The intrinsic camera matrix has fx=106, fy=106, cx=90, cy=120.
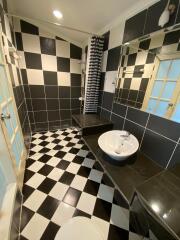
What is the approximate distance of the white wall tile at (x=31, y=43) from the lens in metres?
1.91

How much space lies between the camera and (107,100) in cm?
183

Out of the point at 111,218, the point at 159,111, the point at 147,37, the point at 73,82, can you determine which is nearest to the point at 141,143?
the point at 159,111

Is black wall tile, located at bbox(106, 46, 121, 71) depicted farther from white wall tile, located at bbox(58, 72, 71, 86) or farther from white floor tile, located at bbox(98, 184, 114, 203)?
white floor tile, located at bbox(98, 184, 114, 203)

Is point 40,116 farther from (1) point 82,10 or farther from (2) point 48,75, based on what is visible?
(1) point 82,10

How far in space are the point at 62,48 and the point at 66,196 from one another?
258 cm

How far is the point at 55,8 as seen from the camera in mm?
1420

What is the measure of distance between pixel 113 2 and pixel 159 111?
51.4 inches

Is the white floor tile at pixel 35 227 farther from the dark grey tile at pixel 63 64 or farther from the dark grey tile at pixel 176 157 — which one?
the dark grey tile at pixel 63 64

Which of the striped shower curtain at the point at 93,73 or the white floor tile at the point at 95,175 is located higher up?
the striped shower curtain at the point at 93,73

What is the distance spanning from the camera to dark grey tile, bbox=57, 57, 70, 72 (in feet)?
7.38

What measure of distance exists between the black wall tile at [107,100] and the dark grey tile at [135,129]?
1.50ft

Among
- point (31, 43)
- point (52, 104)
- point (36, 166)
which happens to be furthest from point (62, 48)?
point (36, 166)

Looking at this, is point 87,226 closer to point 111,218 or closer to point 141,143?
point 111,218

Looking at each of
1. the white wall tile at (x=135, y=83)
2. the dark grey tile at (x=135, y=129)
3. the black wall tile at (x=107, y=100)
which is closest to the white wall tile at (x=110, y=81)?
the black wall tile at (x=107, y=100)
